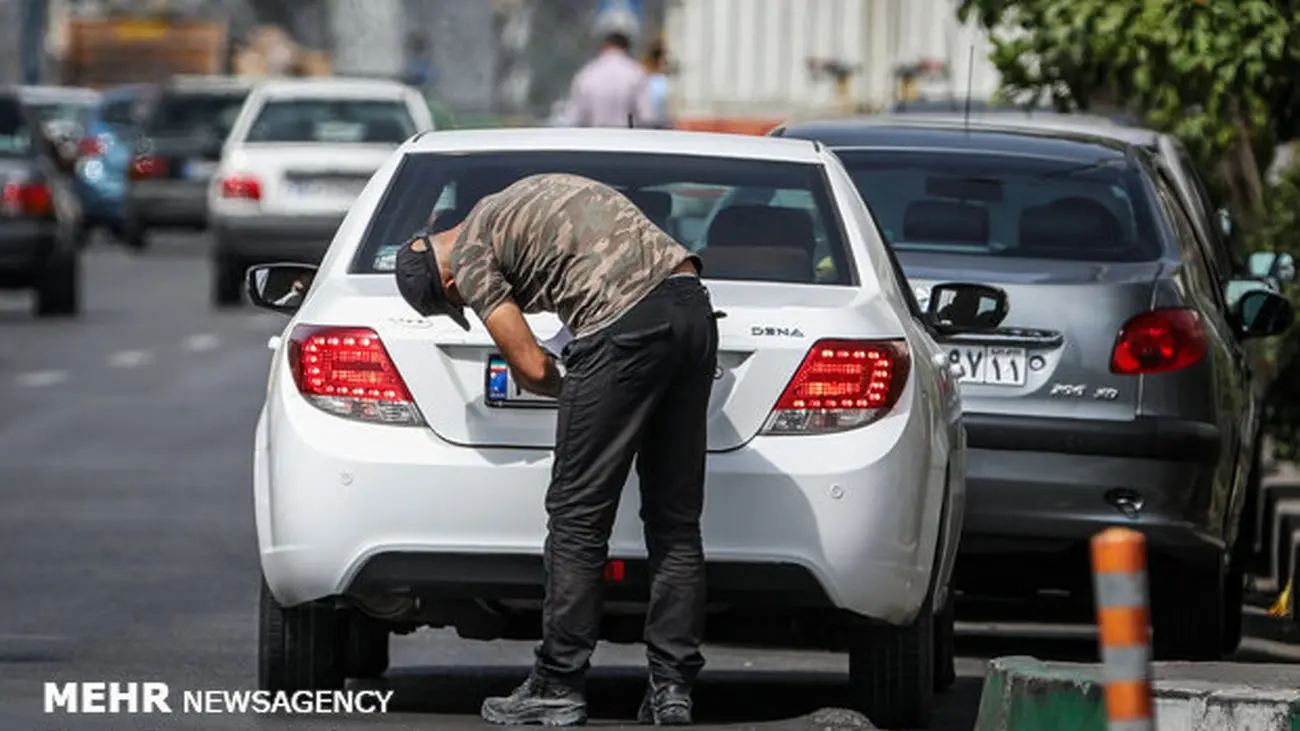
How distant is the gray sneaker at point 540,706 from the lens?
8.77 m

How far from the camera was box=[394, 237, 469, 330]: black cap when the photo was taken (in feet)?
28.2

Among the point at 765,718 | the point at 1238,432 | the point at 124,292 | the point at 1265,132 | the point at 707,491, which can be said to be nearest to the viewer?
the point at 707,491

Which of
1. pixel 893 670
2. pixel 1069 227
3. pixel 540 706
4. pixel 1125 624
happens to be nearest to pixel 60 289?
pixel 1069 227

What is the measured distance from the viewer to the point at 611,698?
976 cm

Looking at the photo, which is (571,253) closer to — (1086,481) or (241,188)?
(1086,481)

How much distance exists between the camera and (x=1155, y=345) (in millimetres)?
10492

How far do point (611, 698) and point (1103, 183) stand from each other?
256 centimetres

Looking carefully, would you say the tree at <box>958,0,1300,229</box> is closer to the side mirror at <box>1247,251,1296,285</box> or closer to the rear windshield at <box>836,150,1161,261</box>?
the side mirror at <box>1247,251,1296,285</box>

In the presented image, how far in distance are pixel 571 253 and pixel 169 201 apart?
100 ft

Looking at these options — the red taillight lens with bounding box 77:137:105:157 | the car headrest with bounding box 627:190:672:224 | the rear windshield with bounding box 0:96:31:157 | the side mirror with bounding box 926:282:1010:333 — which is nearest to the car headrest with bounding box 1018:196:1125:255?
the side mirror with bounding box 926:282:1010:333

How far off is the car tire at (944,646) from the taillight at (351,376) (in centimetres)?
179

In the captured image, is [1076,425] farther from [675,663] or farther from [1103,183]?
[675,663]

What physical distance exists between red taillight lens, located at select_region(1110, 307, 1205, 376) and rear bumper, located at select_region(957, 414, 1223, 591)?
151 millimetres

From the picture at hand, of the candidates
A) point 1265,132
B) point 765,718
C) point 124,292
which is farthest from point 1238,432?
point 124,292
